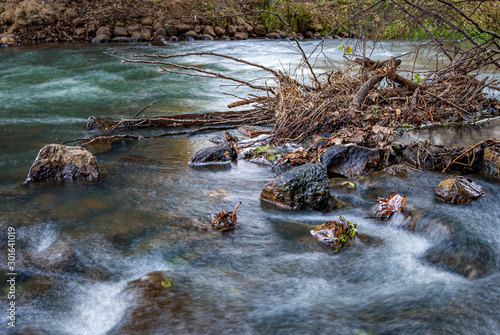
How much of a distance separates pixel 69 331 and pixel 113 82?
9428 mm

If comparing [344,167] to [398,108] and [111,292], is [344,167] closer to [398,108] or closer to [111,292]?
[398,108]

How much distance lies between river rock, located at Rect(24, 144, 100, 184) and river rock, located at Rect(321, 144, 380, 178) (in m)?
2.77

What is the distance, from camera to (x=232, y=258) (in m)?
3.18

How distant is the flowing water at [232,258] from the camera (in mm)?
2512

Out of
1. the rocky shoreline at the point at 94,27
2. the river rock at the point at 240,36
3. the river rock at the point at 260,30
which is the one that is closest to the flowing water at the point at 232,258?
the rocky shoreline at the point at 94,27

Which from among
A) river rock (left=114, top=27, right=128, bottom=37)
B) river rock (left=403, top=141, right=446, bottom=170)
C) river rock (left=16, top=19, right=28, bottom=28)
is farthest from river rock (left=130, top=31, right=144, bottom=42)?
river rock (left=403, top=141, right=446, bottom=170)

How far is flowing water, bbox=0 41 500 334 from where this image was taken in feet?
8.24

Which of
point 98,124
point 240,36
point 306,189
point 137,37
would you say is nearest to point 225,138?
point 98,124

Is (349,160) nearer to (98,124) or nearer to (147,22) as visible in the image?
(98,124)

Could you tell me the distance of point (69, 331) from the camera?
246 centimetres

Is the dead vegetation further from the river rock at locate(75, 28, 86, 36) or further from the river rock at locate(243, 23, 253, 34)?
the river rock at locate(243, 23, 253, 34)

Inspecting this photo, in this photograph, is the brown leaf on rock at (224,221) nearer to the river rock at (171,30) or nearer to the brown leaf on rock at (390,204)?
the brown leaf on rock at (390,204)

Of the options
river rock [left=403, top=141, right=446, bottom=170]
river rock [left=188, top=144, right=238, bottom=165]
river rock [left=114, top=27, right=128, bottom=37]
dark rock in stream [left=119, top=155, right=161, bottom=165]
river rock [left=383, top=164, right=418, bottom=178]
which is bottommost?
dark rock in stream [left=119, top=155, right=161, bottom=165]

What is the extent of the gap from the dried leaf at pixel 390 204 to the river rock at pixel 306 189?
50cm
